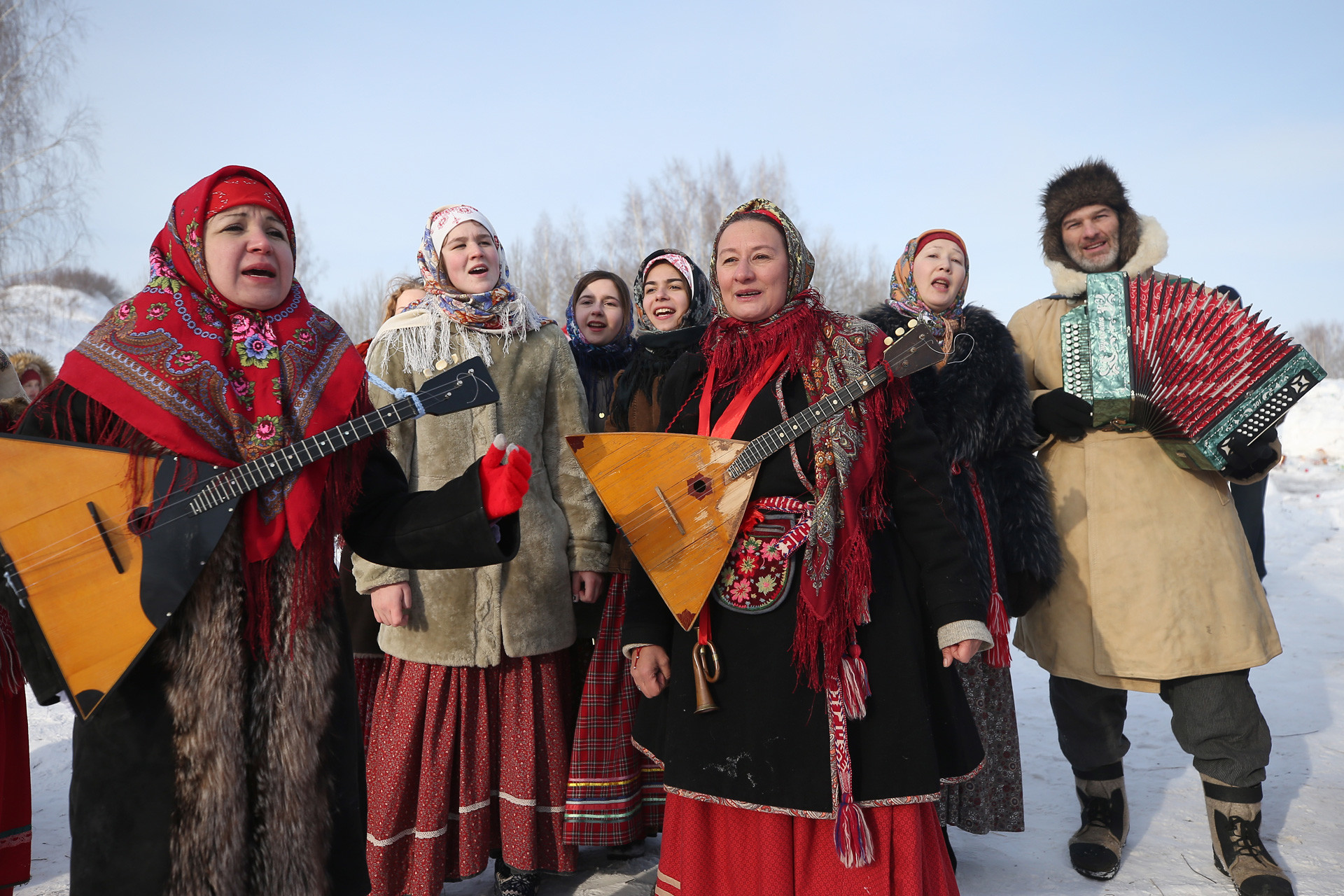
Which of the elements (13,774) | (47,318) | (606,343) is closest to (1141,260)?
(606,343)

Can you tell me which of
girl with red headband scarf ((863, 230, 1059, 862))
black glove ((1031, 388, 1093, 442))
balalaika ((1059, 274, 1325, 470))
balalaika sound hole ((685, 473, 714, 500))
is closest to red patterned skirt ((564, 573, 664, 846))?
balalaika sound hole ((685, 473, 714, 500))

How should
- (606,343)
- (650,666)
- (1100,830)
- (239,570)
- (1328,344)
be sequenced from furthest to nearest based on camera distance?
1. (1328,344)
2. (606,343)
3. (1100,830)
4. (650,666)
5. (239,570)

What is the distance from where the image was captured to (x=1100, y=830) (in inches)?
123

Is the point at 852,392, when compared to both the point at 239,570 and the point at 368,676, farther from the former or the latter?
the point at 368,676

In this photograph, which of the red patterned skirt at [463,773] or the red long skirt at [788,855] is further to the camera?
the red patterned skirt at [463,773]

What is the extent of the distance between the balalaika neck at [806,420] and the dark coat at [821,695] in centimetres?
8

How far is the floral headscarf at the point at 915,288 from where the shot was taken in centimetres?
322

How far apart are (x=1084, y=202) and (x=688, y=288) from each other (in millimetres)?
1669

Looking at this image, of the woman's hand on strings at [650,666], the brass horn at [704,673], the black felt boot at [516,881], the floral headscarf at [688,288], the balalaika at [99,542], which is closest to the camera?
the balalaika at [99,542]

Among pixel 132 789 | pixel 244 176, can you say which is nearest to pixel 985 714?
pixel 132 789

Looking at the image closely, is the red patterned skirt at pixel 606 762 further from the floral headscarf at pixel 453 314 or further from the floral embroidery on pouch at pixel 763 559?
the floral headscarf at pixel 453 314

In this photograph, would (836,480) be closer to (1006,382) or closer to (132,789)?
(1006,382)

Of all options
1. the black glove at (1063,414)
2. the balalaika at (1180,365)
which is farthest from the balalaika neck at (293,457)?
the balalaika at (1180,365)

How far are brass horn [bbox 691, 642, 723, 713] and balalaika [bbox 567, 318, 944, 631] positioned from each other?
0.35 ft
